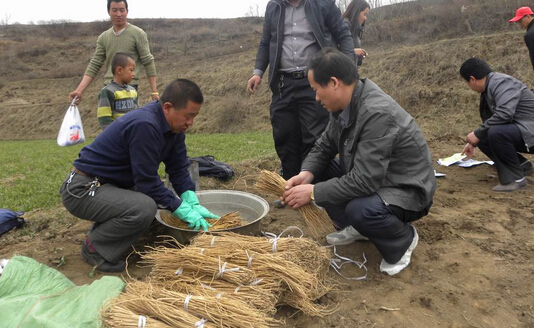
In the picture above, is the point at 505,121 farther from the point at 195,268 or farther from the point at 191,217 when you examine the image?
the point at 195,268

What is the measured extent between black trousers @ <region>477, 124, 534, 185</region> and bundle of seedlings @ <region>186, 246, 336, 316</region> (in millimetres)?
3111

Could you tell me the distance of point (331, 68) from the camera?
8.63 feet

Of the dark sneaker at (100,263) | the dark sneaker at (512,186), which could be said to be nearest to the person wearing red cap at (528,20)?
the dark sneaker at (512,186)

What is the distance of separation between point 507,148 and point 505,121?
286mm

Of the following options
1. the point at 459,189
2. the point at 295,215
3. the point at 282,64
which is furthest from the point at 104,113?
the point at 459,189

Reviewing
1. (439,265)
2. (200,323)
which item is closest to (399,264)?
(439,265)

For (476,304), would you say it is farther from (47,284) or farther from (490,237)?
(47,284)

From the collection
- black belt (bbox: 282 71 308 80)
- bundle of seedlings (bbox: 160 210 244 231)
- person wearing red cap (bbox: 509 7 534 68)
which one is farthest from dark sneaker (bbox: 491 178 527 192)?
bundle of seedlings (bbox: 160 210 244 231)

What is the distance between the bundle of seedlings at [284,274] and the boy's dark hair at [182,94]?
986mm

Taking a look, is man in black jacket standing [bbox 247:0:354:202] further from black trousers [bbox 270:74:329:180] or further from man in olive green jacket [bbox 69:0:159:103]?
man in olive green jacket [bbox 69:0:159:103]

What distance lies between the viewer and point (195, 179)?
4.41 metres

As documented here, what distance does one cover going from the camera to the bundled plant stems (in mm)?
3104

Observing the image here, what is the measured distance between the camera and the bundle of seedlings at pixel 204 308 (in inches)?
77.1

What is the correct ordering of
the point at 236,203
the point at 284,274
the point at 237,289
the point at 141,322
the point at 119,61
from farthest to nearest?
the point at 119,61 < the point at 236,203 < the point at 284,274 < the point at 237,289 < the point at 141,322
